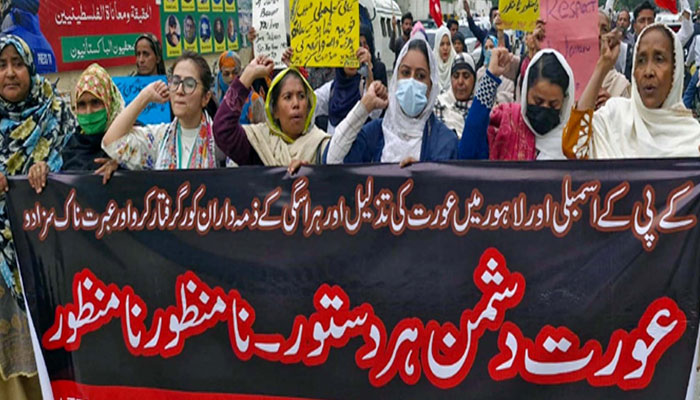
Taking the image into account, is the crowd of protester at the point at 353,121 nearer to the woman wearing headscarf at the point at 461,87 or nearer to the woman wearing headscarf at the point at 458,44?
the woman wearing headscarf at the point at 461,87

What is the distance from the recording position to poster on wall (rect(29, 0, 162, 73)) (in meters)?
7.23

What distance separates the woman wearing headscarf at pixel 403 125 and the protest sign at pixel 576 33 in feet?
2.76

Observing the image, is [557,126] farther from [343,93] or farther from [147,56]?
[147,56]

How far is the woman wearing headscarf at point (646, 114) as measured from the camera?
305 cm

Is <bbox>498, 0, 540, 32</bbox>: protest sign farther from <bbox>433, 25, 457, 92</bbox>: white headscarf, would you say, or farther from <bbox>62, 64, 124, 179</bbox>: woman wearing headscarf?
<bbox>433, 25, 457, 92</bbox>: white headscarf

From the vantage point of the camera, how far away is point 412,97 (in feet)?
10.8

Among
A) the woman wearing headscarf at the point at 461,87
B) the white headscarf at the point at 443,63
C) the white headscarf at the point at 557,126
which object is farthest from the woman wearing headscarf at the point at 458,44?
the white headscarf at the point at 557,126

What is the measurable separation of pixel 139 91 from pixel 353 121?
92.4 inches

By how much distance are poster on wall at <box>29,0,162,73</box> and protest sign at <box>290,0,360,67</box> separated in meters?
3.47

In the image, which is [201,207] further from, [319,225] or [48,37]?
[48,37]

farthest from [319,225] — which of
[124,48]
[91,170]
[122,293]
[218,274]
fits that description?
[124,48]

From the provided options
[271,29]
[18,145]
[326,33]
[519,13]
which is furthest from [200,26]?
[18,145]

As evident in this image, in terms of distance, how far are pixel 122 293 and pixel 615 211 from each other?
1.88 m

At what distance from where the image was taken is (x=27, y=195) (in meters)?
3.45
